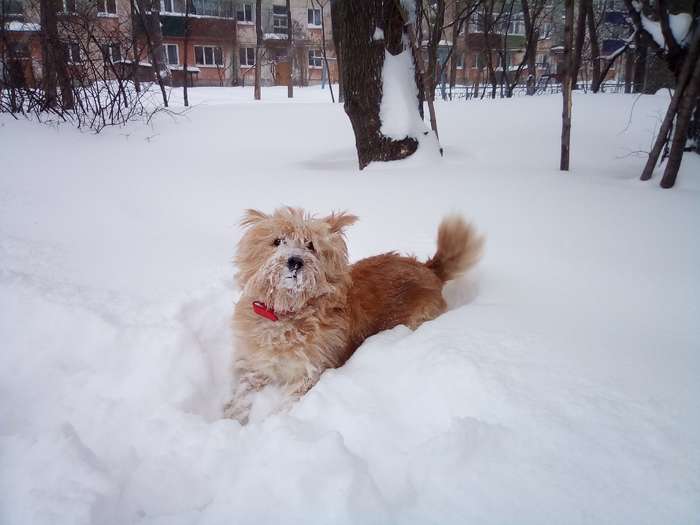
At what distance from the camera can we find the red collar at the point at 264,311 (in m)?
2.50

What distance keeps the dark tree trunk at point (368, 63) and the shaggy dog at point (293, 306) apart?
3.28 meters

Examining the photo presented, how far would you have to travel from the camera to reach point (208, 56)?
3234cm

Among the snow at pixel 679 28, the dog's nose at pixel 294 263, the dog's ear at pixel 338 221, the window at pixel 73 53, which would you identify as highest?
the window at pixel 73 53

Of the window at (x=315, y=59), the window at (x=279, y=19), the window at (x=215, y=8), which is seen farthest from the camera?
the window at (x=315, y=59)

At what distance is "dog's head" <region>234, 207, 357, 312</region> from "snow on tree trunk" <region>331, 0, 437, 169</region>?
11.0ft

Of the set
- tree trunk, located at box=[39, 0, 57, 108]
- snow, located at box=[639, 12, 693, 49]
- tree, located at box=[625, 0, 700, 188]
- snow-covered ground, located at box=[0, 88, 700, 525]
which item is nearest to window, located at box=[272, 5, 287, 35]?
tree trunk, located at box=[39, 0, 57, 108]

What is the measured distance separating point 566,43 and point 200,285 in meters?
5.13

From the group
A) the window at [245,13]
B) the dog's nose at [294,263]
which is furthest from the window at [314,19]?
the dog's nose at [294,263]

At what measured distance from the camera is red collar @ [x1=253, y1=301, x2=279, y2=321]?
250 cm

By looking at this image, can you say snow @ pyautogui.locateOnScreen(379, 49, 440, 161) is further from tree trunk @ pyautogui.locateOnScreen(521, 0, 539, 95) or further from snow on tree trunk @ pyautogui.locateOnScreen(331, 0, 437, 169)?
tree trunk @ pyautogui.locateOnScreen(521, 0, 539, 95)

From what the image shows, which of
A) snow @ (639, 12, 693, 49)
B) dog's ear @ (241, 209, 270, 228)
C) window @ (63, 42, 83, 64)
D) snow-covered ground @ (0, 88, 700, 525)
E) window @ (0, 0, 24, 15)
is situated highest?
window @ (0, 0, 24, 15)

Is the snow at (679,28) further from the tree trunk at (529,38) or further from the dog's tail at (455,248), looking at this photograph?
the tree trunk at (529,38)

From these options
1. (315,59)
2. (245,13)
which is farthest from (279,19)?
(315,59)

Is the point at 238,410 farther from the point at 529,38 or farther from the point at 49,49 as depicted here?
the point at 529,38
